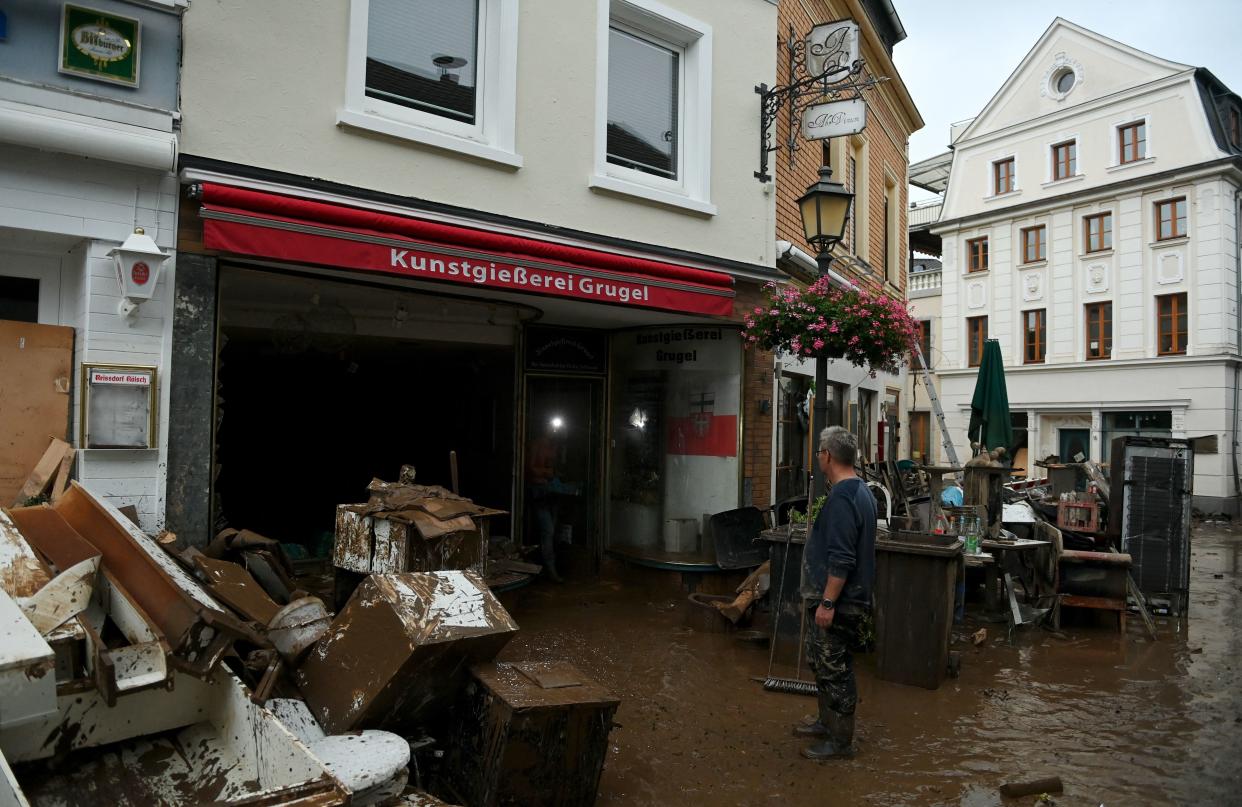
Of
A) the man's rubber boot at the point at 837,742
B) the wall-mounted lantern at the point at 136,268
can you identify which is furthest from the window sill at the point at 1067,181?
the wall-mounted lantern at the point at 136,268

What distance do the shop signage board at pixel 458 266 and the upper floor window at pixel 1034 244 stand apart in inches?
815

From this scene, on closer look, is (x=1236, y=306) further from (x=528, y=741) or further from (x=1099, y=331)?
(x=528, y=741)

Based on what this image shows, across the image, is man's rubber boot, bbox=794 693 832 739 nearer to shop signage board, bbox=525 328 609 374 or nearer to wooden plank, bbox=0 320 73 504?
wooden plank, bbox=0 320 73 504

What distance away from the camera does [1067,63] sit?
2384 centimetres

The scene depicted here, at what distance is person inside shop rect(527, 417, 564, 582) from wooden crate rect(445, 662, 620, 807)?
Answer: 5161 mm

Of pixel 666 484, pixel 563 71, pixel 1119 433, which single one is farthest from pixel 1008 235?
pixel 563 71

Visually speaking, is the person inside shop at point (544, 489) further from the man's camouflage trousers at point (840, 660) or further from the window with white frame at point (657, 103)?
the man's camouflage trousers at point (840, 660)

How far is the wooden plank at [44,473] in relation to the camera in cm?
461

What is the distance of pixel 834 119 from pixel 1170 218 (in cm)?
1862

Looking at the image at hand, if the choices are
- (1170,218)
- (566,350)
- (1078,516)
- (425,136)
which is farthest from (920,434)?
(425,136)

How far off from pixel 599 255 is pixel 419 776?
4.45 metres

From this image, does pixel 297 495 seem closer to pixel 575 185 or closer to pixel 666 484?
pixel 666 484

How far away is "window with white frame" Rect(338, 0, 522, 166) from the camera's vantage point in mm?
5840

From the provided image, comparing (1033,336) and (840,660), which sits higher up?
(1033,336)
